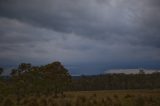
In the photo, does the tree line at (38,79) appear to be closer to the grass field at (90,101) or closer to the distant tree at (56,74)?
the distant tree at (56,74)

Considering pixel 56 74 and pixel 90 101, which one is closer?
pixel 90 101

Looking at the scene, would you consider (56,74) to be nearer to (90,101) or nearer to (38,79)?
(38,79)

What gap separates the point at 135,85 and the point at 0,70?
4532 inches

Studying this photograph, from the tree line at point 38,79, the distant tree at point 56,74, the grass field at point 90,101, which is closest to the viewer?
the grass field at point 90,101

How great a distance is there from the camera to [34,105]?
62375mm

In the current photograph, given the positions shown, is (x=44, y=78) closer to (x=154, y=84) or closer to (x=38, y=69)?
(x=38, y=69)

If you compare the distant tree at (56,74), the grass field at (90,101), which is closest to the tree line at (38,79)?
the distant tree at (56,74)

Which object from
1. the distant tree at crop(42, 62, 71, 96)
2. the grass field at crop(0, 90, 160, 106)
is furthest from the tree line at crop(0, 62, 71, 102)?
the grass field at crop(0, 90, 160, 106)

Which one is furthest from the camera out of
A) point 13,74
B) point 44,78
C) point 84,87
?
point 84,87

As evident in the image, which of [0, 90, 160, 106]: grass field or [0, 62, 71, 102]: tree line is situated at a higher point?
[0, 62, 71, 102]: tree line

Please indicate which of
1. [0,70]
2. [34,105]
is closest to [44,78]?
[0,70]

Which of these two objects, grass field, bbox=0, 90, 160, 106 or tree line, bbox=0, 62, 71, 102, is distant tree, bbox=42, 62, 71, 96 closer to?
tree line, bbox=0, 62, 71, 102

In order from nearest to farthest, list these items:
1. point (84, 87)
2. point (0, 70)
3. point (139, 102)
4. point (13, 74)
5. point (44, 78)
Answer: point (139, 102) → point (0, 70) → point (13, 74) → point (44, 78) → point (84, 87)

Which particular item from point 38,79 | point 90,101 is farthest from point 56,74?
point 90,101
